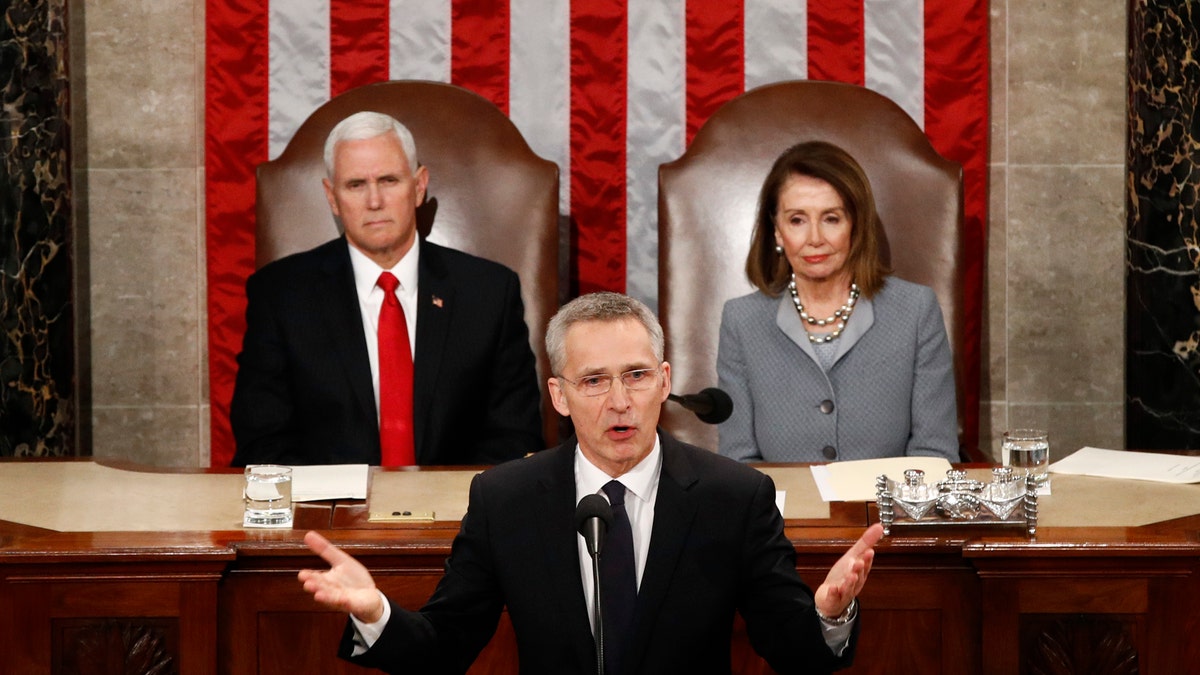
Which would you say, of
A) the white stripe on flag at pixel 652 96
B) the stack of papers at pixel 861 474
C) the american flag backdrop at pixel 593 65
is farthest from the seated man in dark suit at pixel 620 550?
the american flag backdrop at pixel 593 65

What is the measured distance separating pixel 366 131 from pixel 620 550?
2280 mm

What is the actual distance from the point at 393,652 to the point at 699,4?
3.25m

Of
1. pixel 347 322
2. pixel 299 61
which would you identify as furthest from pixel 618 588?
pixel 299 61

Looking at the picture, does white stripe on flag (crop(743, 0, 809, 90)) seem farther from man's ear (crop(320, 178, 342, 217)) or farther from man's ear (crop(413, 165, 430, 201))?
man's ear (crop(320, 178, 342, 217))

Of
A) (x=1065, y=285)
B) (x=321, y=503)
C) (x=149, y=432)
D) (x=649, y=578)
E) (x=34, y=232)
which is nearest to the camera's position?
(x=649, y=578)

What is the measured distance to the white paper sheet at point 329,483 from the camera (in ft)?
10.7

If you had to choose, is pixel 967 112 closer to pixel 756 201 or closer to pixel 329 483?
pixel 756 201

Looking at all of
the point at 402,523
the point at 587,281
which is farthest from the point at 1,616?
the point at 587,281

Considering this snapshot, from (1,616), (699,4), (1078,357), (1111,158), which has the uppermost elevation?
(699,4)

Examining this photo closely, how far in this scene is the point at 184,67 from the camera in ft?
17.2

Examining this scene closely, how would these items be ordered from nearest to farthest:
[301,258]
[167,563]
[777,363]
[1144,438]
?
[167,563], [777,363], [301,258], [1144,438]

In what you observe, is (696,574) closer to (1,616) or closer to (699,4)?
(1,616)

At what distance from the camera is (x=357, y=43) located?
17.0 feet

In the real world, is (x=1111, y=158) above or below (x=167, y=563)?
above
